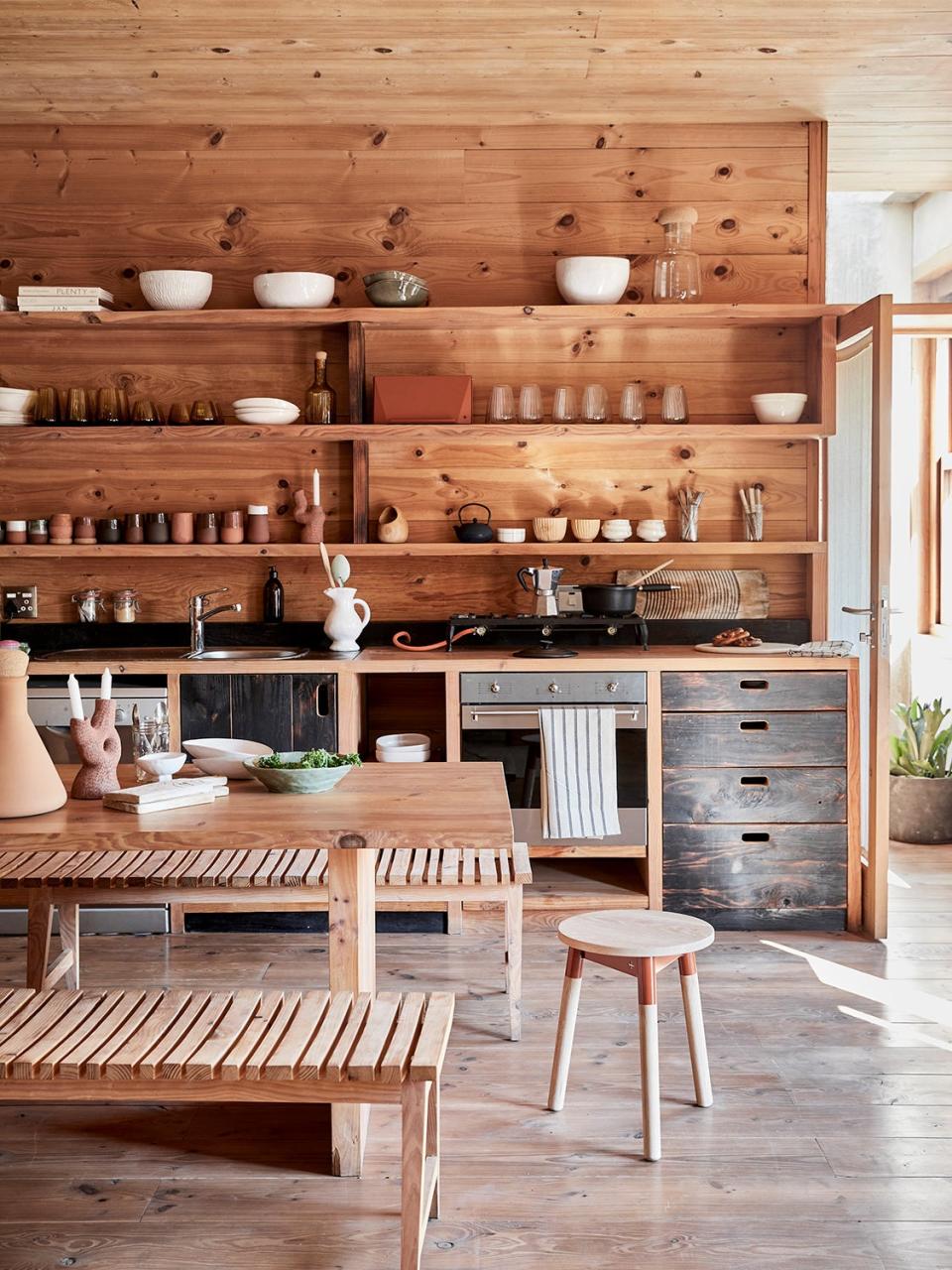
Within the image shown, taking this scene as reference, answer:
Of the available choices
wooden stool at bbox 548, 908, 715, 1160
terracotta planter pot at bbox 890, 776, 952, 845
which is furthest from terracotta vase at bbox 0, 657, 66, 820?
terracotta planter pot at bbox 890, 776, 952, 845

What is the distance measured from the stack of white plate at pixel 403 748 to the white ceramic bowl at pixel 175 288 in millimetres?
1792

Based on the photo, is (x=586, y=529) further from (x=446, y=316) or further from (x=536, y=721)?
(x=446, y=316)

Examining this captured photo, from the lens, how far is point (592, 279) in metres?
4.66

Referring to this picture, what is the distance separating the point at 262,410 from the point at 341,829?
2.74 metres

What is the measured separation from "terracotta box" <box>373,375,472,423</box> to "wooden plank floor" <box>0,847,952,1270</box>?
2.11 metres

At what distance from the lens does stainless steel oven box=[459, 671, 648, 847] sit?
4387mm

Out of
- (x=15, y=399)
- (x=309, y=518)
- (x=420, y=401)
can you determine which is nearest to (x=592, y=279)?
(x=420, y=401)

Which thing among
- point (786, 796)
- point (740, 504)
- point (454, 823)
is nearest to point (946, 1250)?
point (454, 823)

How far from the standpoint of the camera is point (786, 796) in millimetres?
4367

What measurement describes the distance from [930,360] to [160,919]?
17.8ft

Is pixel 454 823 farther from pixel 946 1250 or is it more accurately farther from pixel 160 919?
pixel 160 919

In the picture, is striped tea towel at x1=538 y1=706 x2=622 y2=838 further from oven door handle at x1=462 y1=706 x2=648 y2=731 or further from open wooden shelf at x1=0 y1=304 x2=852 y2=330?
open wooden shelf at x1=0 y1=304 x2=852 y2=330

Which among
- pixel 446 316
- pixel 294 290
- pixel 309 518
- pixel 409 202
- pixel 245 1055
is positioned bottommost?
pixel 245 1055

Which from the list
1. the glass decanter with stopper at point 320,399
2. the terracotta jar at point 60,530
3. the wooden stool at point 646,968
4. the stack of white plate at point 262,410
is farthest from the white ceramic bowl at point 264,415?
the wooden stool at point 646,968
